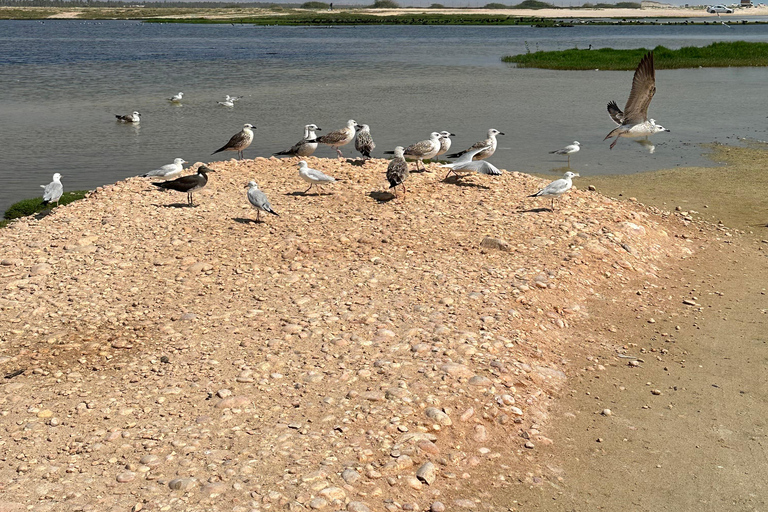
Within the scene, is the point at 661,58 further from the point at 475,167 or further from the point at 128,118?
the point at 475,167

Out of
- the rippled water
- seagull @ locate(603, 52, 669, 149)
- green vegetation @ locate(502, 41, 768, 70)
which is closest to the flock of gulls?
seagull @ locate(603, 52, 669, 149)

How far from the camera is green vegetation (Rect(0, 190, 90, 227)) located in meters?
14.6

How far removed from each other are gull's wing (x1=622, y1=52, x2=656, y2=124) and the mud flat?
519cm

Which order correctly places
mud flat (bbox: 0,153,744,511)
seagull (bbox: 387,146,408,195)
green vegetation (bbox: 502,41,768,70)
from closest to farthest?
mud flat (bbox: 0,153,744,511), seagull (bbox: 387,146,408,195), green vegetation (bbox: 502,41,768,70)

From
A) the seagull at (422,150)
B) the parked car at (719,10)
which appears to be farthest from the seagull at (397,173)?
the parked car at (719,10)

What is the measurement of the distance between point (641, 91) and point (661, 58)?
3643 cm

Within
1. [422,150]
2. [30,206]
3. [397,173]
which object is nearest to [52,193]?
[30,206]

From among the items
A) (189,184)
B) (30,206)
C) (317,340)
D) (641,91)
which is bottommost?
(30,206)

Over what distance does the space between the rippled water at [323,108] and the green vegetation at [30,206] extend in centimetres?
87

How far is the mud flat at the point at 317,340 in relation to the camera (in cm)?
618

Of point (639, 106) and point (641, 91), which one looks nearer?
point (641, 91)

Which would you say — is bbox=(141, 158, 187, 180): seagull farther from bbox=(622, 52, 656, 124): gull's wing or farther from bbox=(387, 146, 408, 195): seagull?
bbox=(622, 52, 656, 124): gull's wing

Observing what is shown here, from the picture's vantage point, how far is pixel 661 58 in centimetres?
5125

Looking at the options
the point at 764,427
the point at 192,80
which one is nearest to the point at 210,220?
the point at 764,427
